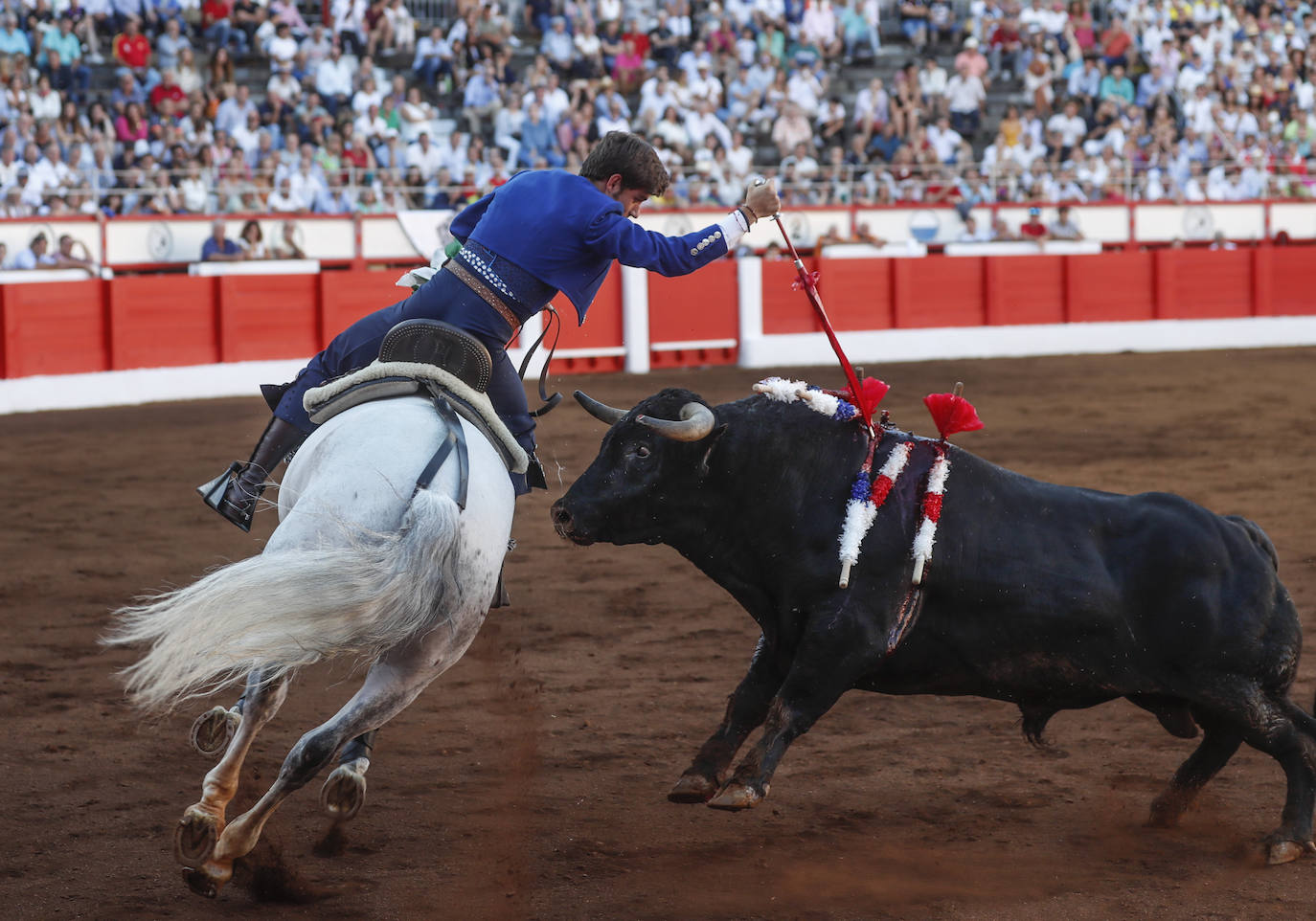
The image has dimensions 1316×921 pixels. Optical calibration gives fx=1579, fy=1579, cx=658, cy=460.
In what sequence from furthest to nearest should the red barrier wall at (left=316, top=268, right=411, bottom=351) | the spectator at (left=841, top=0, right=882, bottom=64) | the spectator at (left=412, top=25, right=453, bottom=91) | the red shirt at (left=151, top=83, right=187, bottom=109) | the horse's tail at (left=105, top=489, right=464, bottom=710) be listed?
the spectator at (left=841, top=0, right=882, bottom=64) → the spectator at (left=412, top=25, right=453, bottom=91) → the red shirt at (left=151, top=83, right=187, bottom=109) → the red barrier wall at (left=316, top=268, right=411, bottom=351) → the horse's tail at (left=105, top=489, right=464, bottom=710)

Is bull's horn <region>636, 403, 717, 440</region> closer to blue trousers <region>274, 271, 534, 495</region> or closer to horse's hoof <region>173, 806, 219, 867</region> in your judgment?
blue trousers <region>274, 271, 534, 495</region>

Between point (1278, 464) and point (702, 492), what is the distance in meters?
6.14

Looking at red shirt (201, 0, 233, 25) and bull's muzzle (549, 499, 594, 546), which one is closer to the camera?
bull's muzzle (549, 499, 594, 546)

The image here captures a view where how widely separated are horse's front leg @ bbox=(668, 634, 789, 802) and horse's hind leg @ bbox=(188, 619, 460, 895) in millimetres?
546

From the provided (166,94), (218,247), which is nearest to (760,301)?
(218,247)

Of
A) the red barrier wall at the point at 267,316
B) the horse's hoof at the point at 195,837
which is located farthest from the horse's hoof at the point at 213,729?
the red barrier wall at the point at 267,316

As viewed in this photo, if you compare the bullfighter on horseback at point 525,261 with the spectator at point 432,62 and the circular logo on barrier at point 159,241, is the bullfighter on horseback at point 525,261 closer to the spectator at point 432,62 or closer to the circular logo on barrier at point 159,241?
the circular logo on barrier at point 159,241

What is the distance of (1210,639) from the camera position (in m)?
3.26

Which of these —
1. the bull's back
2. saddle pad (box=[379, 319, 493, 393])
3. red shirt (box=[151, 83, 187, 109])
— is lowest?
the bull's back

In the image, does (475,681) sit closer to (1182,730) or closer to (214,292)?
(1182,730)

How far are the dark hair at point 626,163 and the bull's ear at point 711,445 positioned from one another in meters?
0.61

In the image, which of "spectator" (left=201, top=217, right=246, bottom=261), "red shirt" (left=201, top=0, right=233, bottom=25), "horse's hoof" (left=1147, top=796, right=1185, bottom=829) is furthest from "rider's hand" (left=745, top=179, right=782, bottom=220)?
"red shirt" (left=201, top=0, right=233, bottom=25)

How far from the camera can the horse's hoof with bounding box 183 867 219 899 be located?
3.06 metres

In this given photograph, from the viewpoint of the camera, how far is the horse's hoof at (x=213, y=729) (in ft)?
12.1
